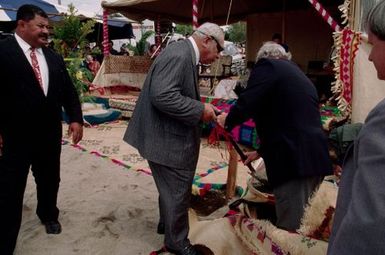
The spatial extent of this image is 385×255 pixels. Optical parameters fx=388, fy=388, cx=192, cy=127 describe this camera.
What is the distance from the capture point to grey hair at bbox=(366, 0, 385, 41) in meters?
0.97

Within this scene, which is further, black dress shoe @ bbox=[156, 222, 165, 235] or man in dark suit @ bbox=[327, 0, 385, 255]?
black dress shoe @ bbox=[156, 222, 165, 235]

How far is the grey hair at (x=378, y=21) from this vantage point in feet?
3.17

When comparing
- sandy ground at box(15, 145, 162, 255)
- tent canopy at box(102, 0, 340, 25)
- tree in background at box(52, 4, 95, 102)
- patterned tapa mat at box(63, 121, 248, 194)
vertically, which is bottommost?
sandy ground at box(15, 145, 162, 255)

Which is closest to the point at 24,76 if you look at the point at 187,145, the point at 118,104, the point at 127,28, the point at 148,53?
the point at 187,145

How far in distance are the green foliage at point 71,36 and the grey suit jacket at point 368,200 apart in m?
8.46

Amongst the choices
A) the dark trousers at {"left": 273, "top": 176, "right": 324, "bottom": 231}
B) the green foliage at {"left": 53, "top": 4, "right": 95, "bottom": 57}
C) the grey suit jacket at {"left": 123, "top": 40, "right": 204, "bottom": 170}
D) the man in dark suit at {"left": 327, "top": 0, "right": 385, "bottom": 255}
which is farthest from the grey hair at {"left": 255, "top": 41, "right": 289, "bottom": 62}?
the green foliage at {"left": 53, "top": 4, "right": 95, "bottom": 57}

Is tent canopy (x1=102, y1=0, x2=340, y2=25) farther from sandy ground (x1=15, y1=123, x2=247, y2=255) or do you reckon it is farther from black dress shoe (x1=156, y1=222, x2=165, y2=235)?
black dress shoe (x1=156, y1=222, x2=165, y2=235)

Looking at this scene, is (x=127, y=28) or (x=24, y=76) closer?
(x=24, y=76)

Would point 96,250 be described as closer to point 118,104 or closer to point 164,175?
point 164,175

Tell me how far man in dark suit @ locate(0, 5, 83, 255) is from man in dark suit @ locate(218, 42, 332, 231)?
1504mm

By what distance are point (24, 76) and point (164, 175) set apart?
1.27 m

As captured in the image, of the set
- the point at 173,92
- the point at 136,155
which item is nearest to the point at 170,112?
the point at 173,92

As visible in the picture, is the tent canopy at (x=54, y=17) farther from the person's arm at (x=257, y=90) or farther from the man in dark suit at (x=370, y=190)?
the man in dark suit at (x=370, y=190)

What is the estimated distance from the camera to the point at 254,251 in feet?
6.70
